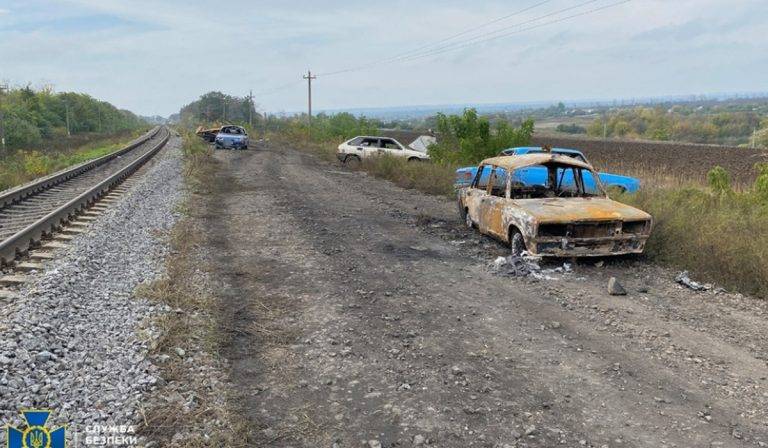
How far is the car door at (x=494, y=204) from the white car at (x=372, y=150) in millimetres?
13134

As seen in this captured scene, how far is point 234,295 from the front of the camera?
679 centimetres

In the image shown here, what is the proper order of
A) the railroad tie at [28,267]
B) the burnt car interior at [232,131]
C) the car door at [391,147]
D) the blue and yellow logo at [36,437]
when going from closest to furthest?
the blue and yellow logo at [36,437] < the railroad tie at [28,267] < the car door at [391,147] < the burnt car interior at [232,131]

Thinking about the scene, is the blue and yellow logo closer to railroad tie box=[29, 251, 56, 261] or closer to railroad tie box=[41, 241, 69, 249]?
railroad tie box=[29, 251, 56, 261]

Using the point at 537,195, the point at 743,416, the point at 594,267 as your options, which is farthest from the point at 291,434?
the point at 537,195

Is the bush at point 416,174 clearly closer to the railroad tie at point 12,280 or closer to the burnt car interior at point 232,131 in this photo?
the railroad tie at point 12,280

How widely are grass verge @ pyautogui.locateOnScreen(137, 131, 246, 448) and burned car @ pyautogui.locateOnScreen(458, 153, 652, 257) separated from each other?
4303 millimetres

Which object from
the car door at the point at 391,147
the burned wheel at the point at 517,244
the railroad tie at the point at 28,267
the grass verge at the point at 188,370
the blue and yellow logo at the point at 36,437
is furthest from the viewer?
the car door at the point at 391,147

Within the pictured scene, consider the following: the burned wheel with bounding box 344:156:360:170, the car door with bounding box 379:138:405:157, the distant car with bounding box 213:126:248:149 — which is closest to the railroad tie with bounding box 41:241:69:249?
the car door with bounding box 379:138:405:157

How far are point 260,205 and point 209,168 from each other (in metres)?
9.24

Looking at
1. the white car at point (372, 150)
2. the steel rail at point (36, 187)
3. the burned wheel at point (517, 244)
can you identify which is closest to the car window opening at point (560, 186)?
the burned wheel at point (517, 244)

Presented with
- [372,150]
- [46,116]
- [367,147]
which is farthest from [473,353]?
[46,116]

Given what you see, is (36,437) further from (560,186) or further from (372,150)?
(372,150)

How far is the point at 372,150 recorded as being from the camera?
24703 millimetres

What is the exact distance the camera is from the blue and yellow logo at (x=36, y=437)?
3432 millimetres
